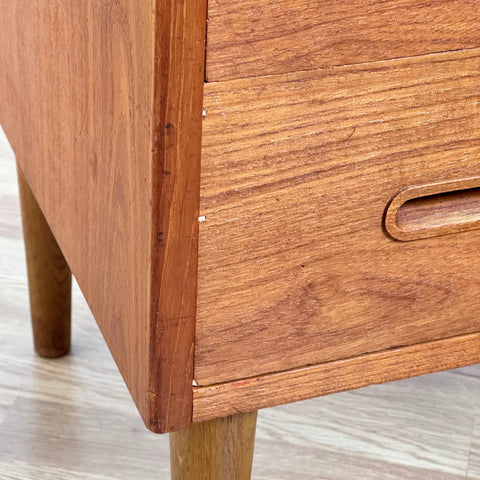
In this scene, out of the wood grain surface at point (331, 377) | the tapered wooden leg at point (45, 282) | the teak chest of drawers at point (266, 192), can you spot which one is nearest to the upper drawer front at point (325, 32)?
the teak chest of drawers at point (266, 192)

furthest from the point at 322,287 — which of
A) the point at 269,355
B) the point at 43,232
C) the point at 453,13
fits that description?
the point at 43,232

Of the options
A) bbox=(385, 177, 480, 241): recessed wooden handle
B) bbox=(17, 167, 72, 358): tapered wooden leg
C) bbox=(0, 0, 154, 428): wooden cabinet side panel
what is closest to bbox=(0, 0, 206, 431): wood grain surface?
bbox=(0, 0, 154, 428): wooden cabinet side panel

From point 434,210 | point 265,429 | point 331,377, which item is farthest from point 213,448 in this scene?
point 265,429

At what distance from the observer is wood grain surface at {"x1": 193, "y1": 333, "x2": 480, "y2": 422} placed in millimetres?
494

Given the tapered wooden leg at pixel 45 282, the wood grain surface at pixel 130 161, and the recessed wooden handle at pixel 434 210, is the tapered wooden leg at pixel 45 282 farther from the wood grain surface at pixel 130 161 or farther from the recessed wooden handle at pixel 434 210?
the recessed wooden handle at pixel 434 210

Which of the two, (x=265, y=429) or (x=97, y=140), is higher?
(x=97, y=140)

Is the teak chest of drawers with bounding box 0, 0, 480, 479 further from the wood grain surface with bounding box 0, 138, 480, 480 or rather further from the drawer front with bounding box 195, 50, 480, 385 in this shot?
the wood grain surface with bounding box 0, 138, 480, 480

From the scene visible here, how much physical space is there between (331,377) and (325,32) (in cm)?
19

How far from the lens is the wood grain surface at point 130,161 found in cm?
41

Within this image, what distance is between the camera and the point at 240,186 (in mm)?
441

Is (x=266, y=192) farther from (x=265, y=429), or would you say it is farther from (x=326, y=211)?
(x=265, y=429)

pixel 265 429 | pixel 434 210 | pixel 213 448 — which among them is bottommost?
pixel 265 429

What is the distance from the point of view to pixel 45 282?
3.18 feet

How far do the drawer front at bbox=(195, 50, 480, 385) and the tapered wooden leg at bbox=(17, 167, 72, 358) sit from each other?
48cm
